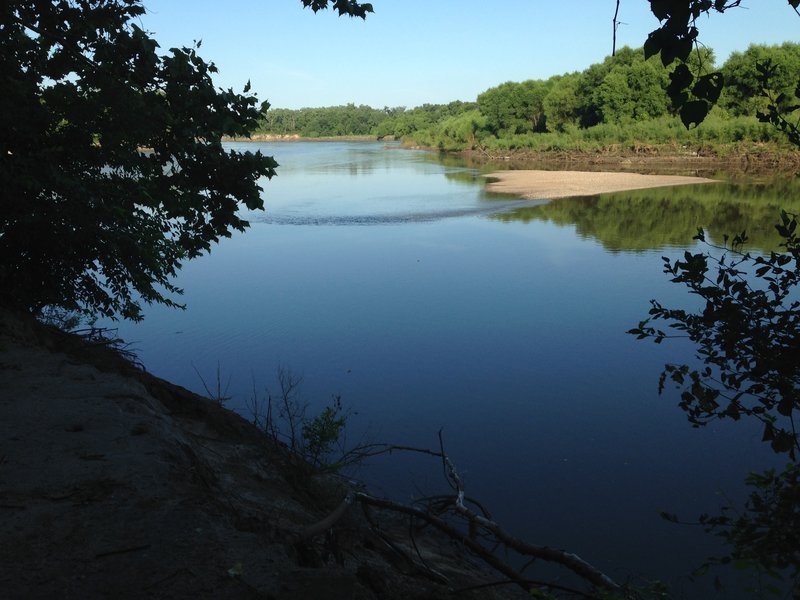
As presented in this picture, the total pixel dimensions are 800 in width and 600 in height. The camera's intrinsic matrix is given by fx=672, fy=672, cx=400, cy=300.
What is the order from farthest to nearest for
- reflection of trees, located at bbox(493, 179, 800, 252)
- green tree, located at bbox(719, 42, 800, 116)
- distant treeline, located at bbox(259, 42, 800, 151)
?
distant treeline, located at bbox(259, 42, 800, 151) < green tree, located at bbox(719, 42, 800, 116) < reflection of trees, located at bbox(493, 179, 800, 252)

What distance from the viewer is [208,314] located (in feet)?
40.4

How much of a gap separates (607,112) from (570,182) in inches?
1074

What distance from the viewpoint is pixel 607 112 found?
59.9 metres

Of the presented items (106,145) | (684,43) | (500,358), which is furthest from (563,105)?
(684,43)

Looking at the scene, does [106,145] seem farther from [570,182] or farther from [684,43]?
[570,182]

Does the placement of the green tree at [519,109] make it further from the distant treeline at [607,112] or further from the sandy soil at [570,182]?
the sandy soil at [570,182]

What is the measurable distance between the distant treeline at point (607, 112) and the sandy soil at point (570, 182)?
5.99 meters

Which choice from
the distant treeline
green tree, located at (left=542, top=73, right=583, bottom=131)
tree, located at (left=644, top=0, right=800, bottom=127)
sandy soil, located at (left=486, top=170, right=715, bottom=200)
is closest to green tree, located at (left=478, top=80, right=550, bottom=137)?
the distant treeline

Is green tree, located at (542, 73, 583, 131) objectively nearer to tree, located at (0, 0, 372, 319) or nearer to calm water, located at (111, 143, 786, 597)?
calm water, located at (111, 143, 786, 597)

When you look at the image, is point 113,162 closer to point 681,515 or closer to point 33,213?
point 33,213

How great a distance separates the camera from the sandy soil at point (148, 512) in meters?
2.55

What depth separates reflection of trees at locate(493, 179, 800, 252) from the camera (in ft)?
A: 63.1

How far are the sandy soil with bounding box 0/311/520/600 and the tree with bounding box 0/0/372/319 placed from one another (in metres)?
1.02

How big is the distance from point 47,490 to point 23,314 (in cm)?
339
